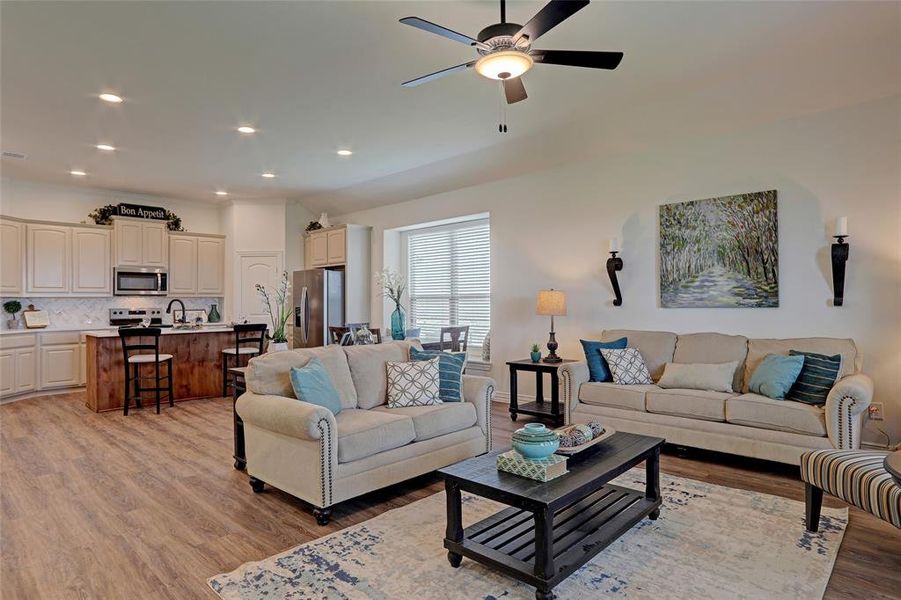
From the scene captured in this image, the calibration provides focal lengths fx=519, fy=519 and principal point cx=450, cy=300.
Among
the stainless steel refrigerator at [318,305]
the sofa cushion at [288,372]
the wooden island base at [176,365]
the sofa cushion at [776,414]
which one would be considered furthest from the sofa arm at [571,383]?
the wooden island base at [176,365]

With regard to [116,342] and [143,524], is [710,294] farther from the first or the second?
[116,342]

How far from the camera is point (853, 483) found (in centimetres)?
240

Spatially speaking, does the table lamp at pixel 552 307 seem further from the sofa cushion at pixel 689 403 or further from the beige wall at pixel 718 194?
the sofa cushion at pixel 689 403

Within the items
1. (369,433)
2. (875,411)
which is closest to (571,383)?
(369,433)

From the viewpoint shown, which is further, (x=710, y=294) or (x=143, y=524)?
(x=710, y=294)

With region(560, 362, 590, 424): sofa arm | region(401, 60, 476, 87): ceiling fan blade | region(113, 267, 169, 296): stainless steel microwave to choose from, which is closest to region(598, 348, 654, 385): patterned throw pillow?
region(560, 362, 590, 424): sofa arm

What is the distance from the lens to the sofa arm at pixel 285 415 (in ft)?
9.47

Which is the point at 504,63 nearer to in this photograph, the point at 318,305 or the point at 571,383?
the point at 571,383

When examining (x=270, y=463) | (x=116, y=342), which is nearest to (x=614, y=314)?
(x=270, y=463)

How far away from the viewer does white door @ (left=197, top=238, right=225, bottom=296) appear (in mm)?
8598

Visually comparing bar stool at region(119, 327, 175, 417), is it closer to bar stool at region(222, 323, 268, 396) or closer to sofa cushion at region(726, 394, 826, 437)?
bar stool at region(222, 323, 268, 396)

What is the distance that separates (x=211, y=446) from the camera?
14.9 ft

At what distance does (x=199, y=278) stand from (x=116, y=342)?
271cm

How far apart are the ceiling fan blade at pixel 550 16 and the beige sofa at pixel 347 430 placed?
2.24 m
